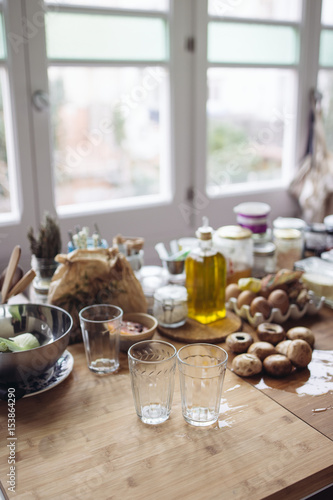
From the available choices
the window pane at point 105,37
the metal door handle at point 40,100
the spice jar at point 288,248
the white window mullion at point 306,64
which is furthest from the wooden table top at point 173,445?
the white window mullion at point 306,64

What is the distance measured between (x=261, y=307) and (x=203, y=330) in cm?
15

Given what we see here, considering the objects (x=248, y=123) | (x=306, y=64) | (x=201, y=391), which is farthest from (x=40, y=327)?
(x=306, y=64)

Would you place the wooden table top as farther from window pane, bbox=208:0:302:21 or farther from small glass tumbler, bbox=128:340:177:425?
window pane, bbox=208:0:302:21

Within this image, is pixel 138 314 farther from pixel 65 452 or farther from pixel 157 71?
pixel 157 71

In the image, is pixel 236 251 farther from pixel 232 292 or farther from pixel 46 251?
pixel 46 251

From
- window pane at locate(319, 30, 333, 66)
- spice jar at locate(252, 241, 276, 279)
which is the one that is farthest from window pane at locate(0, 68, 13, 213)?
window pane at locate(319, 30, 333, 66)

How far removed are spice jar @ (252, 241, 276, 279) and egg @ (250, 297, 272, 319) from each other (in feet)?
0.86

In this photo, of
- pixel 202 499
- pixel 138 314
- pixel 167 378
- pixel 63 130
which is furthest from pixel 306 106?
pixel 202 499

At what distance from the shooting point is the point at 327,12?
2.72m

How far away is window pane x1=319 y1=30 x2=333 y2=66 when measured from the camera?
2693mm

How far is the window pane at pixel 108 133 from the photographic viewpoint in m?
2.13

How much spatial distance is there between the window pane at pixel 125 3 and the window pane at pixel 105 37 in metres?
0.04

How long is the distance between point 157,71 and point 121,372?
5.28ft

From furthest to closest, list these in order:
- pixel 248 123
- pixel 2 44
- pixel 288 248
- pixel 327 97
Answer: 1. pixel 327 97
2. pixel 248 123
3. pixel 2 44
4. pixel 288 248
